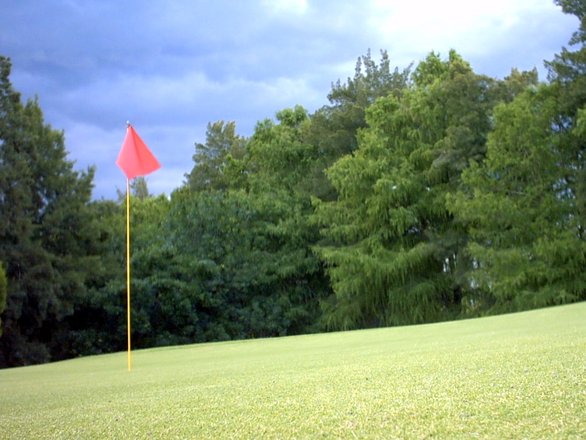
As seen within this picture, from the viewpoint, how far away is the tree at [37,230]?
1895cm

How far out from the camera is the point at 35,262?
19375 millimetres

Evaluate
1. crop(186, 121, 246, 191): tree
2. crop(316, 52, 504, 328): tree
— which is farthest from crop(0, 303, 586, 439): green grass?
crop(186, 121, 246, 191): tree

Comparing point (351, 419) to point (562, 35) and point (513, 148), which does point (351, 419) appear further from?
point (562, 35)

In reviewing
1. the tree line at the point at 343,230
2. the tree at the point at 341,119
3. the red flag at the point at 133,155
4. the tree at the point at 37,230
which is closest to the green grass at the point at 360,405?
the red flag at the point at 133,155

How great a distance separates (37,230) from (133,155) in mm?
13224

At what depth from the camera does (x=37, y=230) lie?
20562mm

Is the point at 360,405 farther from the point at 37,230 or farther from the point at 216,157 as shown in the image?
the point at 216,157

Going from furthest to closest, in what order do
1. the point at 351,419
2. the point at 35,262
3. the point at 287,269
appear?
the point at 287,269
the point at 35,262
the point at 351,419

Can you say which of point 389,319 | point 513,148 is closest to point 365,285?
point 389,319

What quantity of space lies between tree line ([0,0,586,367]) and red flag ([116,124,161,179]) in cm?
1118

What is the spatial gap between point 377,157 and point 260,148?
6232 millimetres

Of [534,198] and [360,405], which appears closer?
[360,405]

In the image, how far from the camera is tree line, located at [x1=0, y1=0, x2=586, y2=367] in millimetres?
20094

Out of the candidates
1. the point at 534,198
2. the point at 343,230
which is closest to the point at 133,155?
the point at 534,198
